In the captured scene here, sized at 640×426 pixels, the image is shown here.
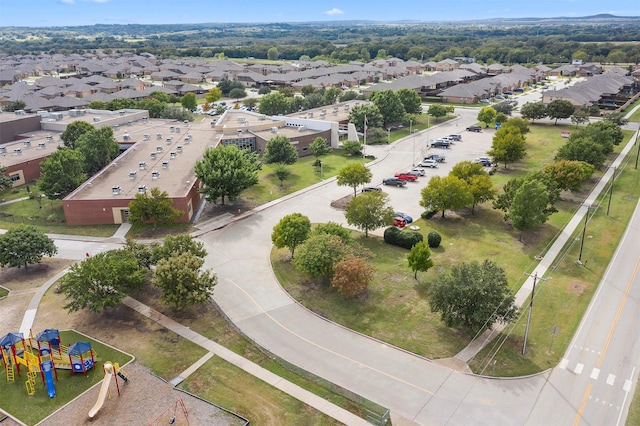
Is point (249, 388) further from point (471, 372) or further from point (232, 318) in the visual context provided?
point (471, 372)

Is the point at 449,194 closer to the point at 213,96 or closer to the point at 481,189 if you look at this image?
the point at 481,189

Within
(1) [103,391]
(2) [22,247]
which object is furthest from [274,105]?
(1) [103,391]

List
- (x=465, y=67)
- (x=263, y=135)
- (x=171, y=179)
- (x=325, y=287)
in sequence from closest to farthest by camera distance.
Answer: (x=325, y=287), (x=171, y=179), (x=263, y=135), (x=465, y=67)

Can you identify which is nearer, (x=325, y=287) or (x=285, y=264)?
(x=325, y=287)

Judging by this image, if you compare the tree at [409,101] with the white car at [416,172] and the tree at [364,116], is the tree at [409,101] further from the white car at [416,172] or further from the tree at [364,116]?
the white car at [416,172]

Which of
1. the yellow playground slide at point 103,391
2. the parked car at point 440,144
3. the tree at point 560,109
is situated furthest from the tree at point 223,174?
the tree at point 560,109

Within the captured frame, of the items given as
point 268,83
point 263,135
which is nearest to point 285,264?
point 263,135
